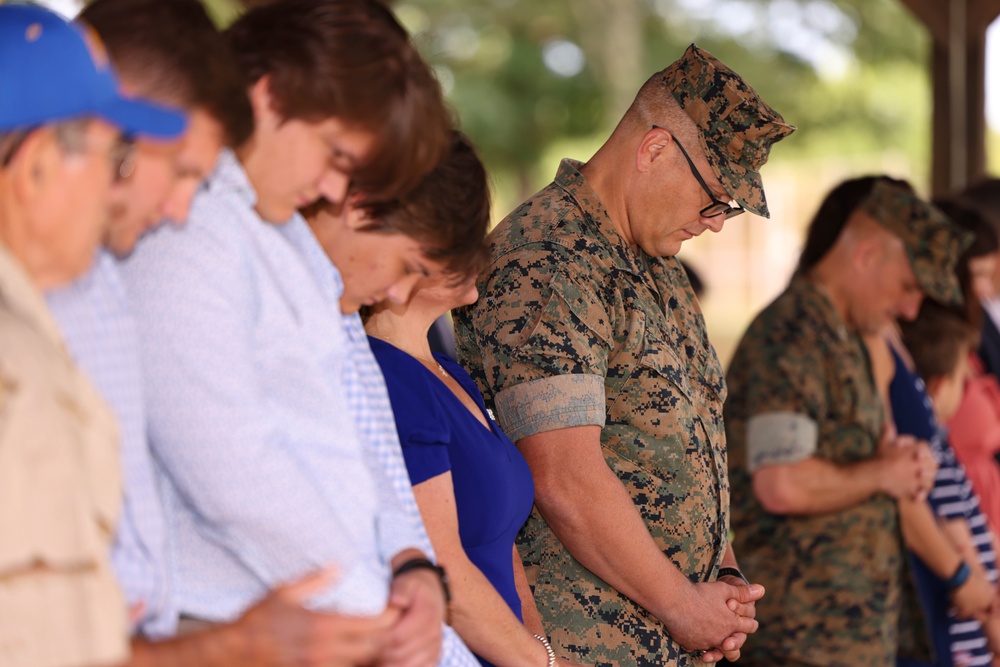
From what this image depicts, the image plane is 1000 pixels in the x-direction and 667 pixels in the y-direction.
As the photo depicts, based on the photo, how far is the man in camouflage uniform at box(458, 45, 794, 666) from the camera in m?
2.15

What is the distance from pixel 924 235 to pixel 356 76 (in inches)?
93.8

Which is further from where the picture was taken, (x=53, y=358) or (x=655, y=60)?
(x=655, y=60)

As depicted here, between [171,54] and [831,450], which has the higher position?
[171,54]

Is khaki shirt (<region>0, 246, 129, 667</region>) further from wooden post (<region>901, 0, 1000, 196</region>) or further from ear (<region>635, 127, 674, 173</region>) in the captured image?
wooden post (<region>901, 0, 1000, 196</region>)

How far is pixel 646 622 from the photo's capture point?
2.24 m

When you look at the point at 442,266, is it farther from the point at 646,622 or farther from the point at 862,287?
the point at 862,287

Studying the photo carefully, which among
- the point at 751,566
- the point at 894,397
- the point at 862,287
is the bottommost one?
the point at 751,566

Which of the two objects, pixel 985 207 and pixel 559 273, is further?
pixel 985 207

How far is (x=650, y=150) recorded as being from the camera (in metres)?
2.35

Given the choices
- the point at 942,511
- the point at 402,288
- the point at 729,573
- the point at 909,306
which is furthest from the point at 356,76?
the point at 942,511

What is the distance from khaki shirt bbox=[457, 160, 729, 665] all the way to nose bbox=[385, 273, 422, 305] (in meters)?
0.49

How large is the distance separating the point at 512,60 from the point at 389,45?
17.2m

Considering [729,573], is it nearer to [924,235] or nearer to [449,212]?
[449,212]

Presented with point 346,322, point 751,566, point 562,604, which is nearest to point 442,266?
point 346,322
